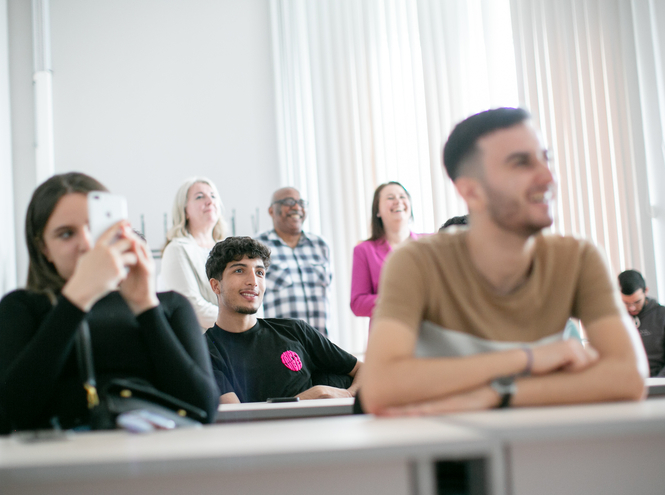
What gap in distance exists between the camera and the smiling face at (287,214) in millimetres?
3867

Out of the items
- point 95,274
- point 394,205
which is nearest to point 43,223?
point 95,274

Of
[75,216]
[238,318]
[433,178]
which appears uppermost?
[433,178]

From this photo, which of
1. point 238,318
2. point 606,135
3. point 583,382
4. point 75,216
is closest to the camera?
point 583,382

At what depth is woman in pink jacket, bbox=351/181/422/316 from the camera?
142 inches

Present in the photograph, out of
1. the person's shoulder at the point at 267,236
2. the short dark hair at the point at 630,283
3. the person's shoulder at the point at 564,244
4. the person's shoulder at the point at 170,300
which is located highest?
the person's shoulder at the point at 267,236

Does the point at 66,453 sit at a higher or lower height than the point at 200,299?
→ lower

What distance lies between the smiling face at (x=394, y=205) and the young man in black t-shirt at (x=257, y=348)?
1.10 meters

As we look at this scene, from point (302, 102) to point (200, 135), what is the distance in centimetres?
91

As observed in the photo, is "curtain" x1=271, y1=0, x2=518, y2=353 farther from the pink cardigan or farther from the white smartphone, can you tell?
the white smartphone

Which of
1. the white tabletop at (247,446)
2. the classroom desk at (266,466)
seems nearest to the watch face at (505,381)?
the white tabletop at (247,446)

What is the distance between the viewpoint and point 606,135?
4836mm

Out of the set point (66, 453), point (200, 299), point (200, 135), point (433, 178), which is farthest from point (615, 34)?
point (66, 453)

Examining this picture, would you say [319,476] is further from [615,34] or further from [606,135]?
[615,34]

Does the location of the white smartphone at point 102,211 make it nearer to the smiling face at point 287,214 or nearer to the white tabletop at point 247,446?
the white tabletop at point 247,446
